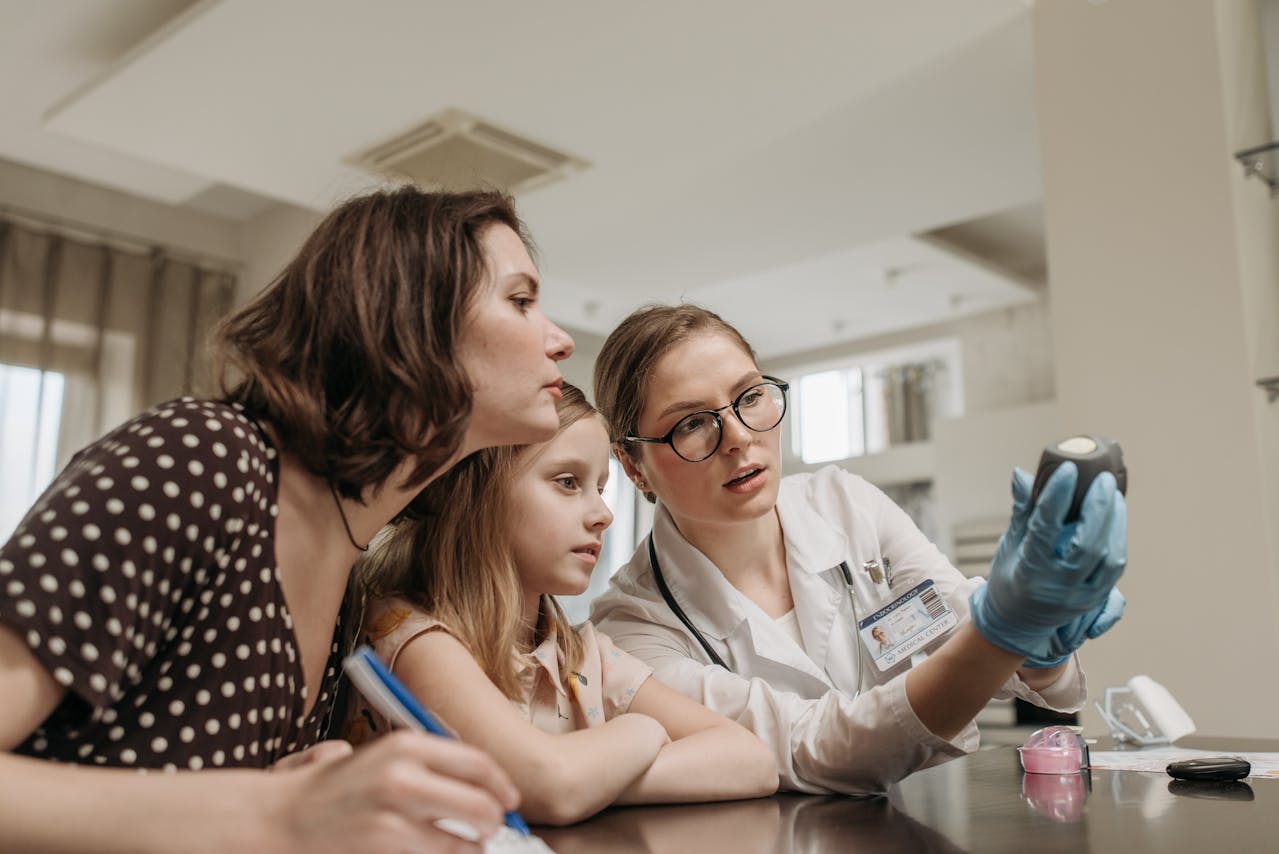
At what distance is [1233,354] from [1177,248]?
29 cm

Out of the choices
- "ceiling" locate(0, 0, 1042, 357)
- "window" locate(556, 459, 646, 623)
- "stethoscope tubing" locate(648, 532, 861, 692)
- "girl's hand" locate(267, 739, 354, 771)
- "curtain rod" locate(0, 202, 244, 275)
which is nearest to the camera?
"girl's hand" locate(267, 739, 354, 771)

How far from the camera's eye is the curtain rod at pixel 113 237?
15.3 feet

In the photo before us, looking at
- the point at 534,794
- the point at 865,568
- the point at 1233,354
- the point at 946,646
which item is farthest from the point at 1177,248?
the point at 534,794

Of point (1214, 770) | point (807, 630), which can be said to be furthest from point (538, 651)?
point (1214, 770)

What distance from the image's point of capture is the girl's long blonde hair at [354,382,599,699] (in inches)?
44.6

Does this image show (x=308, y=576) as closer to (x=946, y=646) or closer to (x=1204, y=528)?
(x=946, y=646)

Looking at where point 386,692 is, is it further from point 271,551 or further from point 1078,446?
point 1078,446

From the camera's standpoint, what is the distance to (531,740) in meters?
0.91

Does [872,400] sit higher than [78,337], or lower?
higher

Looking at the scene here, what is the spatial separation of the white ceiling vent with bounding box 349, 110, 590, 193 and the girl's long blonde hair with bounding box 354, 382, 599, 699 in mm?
2540

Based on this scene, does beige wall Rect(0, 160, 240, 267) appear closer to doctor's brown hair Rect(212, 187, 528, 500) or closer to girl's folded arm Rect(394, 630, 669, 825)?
doctor's brown hair Rect(212, 187, 528, 500)

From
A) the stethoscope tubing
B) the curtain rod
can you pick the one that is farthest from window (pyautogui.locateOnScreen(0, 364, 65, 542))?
the stethoscope tubing

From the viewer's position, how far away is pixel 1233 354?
2287mm

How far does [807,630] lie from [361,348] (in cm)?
90
